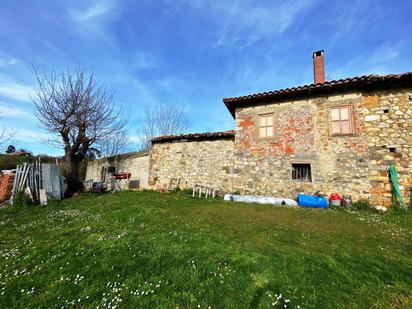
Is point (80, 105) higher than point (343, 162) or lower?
higher

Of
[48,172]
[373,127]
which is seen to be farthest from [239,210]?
[48,172]

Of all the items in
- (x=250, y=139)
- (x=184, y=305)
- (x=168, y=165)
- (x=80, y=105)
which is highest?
(x=80, y=105)

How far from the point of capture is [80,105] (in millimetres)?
12641

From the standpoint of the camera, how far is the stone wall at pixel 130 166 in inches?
542

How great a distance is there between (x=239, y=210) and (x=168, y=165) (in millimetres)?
6686

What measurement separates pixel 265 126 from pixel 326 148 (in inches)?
116

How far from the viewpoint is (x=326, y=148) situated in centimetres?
900

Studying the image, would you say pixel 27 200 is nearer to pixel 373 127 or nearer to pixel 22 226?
pixel 22 226

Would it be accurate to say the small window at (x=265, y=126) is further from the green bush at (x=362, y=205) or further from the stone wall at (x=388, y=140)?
the green bush at (x=362, y=205)

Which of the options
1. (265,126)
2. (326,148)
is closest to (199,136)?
(265,126)

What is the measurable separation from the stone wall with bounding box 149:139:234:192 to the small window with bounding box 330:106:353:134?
16.0 feet

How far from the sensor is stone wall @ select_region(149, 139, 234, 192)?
1120 cm

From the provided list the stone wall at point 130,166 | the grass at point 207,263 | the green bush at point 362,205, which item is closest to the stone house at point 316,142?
the green bush at point 362,205

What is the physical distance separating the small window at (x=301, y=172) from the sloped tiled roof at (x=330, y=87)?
3322 millimetres
